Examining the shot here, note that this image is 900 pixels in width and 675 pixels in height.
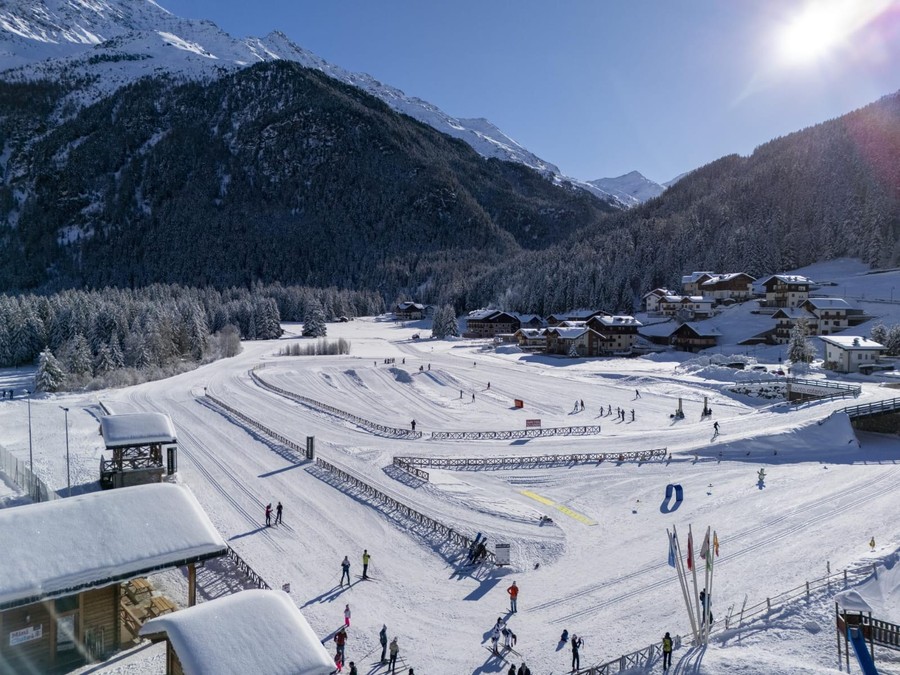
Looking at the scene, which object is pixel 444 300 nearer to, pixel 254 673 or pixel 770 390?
pixel 770 390

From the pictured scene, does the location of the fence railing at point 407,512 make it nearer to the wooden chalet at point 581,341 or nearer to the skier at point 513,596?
the skier at point 513,596

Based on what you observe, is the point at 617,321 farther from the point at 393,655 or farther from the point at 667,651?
the point at 393,655

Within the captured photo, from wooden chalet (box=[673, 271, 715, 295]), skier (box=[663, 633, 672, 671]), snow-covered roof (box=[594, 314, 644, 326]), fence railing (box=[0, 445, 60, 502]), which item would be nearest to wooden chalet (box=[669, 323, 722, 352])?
snow-covered roof (box=[594, 314, 644, 326])

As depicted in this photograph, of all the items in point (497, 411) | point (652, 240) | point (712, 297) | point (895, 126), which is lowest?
point (497, 411)

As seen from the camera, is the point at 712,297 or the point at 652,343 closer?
the point at 652,343

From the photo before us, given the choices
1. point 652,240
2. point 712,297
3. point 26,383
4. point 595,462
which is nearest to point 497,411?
point 595,462

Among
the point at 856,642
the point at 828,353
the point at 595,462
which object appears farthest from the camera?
the point at 828,353

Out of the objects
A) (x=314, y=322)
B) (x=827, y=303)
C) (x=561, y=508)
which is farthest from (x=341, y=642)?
(x=314, y=322)

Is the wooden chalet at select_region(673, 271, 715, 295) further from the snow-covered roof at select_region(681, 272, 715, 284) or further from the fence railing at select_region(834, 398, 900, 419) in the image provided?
the fence railing at select_region(834, 398, 900, 419)
